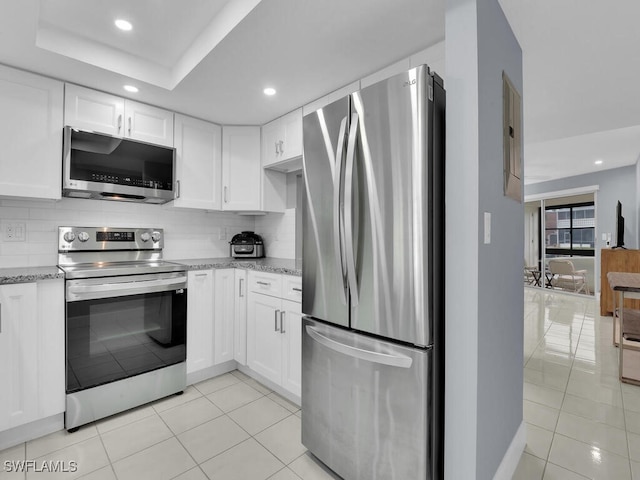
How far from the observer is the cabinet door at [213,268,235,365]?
268 centimetres

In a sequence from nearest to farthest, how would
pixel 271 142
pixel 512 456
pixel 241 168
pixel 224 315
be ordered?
pixel 512 456 < pixel 224 315 < pixel 271 142 < pixel 241 168

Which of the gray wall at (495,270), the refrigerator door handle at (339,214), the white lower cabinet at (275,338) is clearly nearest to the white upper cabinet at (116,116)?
the white lower cabinet at (275,338)

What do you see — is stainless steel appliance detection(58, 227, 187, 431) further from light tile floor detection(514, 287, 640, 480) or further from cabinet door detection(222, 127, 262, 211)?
light tile floor detection(514, 287, 640, 480)

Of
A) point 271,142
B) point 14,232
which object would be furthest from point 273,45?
point 14,232

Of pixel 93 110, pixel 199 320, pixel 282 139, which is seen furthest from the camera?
pixel 282 139

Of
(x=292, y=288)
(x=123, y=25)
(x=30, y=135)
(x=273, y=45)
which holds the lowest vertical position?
(x=292, y=288)

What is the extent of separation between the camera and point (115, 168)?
239 cm

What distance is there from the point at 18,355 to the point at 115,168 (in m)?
→ 1.37

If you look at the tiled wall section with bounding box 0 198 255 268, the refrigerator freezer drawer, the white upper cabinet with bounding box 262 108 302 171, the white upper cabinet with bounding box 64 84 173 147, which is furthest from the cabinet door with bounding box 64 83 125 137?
the refrigerator freezer drawer

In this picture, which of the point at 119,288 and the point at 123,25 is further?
the point at 119,288

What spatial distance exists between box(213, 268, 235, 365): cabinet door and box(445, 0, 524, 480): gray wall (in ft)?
6.50

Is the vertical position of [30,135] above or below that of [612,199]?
below

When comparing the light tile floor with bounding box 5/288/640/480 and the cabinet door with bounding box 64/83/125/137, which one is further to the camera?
the cabinet door with bounding box 64/83/125/137

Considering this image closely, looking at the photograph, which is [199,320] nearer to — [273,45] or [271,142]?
[271,142]
